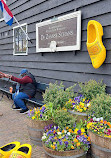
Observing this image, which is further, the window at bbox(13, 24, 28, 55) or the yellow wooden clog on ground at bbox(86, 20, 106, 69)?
the window at bbox(13, 24, 28, 55)

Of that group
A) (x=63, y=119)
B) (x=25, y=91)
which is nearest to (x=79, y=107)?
(x=63, y=119)

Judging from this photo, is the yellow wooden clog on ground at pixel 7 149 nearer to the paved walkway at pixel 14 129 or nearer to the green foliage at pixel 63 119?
the paved walkway at pixel 14 129

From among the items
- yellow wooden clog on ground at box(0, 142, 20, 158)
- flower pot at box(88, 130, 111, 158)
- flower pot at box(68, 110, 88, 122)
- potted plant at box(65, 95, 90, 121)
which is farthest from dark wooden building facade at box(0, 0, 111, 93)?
yellow wooden clog on ground at box(0, 142, 20, 158)

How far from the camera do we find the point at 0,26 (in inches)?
341

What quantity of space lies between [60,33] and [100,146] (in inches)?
121

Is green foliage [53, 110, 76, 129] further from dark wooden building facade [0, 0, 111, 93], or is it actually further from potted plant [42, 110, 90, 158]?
dark wooden building facade [0, 0, 111, 93]

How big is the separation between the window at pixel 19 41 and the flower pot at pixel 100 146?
4536mm

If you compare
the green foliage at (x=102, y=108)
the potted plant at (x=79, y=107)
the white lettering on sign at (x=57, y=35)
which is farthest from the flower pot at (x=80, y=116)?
the white lettering on sign at (x=57, y=35)

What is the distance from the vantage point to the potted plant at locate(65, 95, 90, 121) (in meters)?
3.14

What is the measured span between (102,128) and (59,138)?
2.12 feet

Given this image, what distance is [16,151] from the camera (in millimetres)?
2594

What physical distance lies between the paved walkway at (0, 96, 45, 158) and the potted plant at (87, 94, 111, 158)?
1007 mm

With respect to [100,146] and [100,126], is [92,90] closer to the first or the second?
[100,126]

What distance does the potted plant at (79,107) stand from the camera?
314 centimetres
